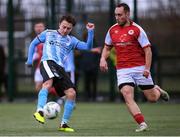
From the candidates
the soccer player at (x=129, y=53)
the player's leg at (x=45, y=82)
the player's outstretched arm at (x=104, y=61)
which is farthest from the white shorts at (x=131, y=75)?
the player's leg at (x=45, y=82)

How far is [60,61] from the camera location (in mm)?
11695

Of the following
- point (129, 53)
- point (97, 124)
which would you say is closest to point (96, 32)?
point (97, 124)

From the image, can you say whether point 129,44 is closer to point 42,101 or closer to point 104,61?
point 104,61

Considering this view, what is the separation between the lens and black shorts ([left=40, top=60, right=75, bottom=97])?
11.4 m

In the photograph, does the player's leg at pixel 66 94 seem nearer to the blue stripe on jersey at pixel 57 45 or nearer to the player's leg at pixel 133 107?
the blue stripe on jersey at pixel 57 45

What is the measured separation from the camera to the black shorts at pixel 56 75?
37.6 feet

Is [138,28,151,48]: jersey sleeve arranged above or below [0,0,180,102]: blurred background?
above

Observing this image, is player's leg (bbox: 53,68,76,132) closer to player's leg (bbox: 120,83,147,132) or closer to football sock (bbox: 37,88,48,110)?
football sock (bbox: 37,88,48,110)

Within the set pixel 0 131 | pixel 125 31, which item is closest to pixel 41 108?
pixel 0 131

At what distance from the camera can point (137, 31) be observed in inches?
445

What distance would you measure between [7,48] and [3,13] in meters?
1.19

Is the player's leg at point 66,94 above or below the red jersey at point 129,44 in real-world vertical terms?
below

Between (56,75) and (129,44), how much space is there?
1273mm

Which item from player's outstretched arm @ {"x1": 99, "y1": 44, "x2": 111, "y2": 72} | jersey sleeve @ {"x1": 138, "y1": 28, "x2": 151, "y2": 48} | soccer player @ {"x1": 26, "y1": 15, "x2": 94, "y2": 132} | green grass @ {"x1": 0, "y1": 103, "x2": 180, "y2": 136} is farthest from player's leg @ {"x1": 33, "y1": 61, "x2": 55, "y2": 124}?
jersey sleeve @ {"x1": 138, "y1": 28, "x2": 151, "y2": 48}
